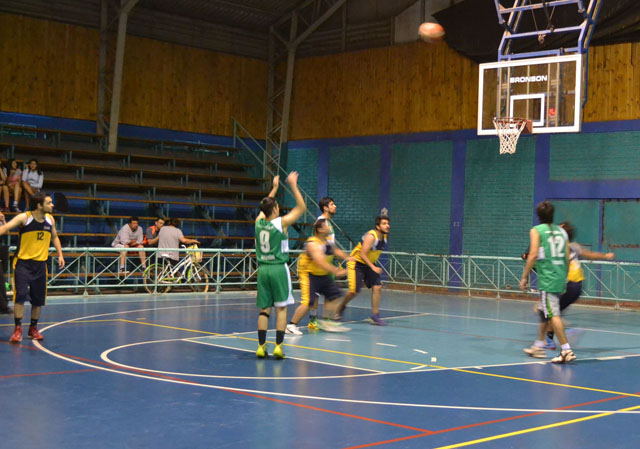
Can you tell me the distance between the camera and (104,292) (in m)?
21.0

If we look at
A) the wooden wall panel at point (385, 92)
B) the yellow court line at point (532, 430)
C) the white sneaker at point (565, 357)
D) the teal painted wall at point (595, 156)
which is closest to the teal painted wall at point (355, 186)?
the wooden wall panel at point (385, 92)

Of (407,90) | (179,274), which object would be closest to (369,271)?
(179,274)

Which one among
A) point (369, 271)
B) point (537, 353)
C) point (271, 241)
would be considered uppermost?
point (271, 241)

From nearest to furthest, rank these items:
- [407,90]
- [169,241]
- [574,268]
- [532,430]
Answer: [532,430] < [574,268] < [169,241] < [407,90]

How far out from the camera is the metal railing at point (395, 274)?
801 inches

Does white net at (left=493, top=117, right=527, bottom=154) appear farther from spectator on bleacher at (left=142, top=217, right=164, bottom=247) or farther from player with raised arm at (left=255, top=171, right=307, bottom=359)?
spectator on bleacher at (left=142, top=217, right=164, bottom=247)

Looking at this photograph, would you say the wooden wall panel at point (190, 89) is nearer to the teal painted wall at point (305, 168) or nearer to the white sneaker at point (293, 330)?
the teal painted wall at point (305, 168)

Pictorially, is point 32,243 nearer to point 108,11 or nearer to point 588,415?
point 588,415

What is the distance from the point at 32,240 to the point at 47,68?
16.0m

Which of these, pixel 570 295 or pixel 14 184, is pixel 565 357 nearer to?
pixel 570 295

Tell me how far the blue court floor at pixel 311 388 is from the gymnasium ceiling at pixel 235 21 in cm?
1474

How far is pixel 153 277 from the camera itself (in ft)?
70.9

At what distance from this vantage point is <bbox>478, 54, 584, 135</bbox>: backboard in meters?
16.4

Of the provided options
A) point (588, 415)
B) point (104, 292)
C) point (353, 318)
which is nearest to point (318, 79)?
point (104, 292)
